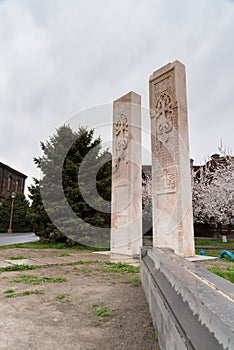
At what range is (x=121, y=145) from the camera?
7.32m

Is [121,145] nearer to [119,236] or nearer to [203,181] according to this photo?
[119,236]

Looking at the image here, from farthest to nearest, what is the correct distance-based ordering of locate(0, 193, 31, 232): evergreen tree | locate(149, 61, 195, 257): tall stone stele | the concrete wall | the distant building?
the distant building
locate(0, 193, 31, 232): evergreen tree
locate(149, 61, 195, 257): tall stone stele
the concrete wall

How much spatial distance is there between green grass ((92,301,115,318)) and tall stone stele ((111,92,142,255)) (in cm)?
412

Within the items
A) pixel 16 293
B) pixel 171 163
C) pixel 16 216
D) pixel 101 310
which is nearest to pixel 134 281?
pixel 101 310

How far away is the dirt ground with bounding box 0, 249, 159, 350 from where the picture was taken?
5.36ft

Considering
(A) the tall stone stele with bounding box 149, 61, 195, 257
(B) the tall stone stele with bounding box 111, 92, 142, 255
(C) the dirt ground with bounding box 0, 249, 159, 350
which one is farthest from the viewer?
(B) the tall stone stele with bounding box 111, 92, 142, 255

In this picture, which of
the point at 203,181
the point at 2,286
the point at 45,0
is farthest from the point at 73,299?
the point at 203,181

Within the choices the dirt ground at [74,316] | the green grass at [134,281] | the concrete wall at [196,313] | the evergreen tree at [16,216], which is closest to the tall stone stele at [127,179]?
the green grass at [134,281]

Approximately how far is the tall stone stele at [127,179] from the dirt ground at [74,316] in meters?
3.15

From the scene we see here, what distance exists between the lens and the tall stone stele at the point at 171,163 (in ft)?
18.9

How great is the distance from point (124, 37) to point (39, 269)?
22.0 ft

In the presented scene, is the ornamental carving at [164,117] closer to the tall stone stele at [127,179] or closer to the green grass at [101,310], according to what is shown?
the tall stone stele at [127,179]

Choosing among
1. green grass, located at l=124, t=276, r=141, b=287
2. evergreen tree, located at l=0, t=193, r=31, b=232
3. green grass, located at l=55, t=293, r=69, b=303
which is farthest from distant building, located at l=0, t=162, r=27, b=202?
green grass, located at l=55, t=293, r=69, b=303

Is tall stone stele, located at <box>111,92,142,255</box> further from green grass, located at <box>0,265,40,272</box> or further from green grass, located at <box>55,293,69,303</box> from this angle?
green grass, located at <box>55,293,69,303</box>
